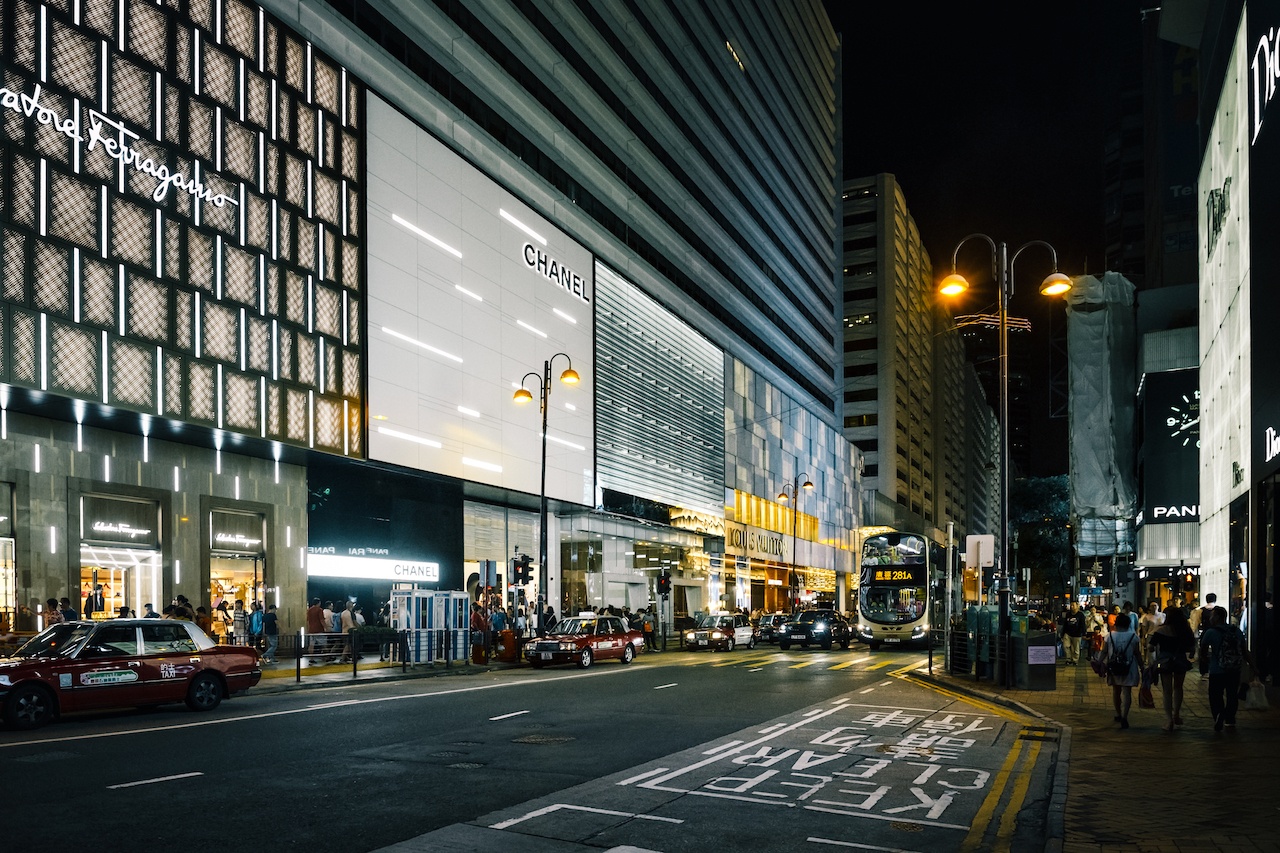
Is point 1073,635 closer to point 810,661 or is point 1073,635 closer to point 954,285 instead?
point 810,661

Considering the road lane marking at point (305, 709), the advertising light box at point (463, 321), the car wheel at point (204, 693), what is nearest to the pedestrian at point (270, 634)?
the advertising light box at point (463, 321)

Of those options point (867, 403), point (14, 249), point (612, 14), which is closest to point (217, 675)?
point (14, 249)

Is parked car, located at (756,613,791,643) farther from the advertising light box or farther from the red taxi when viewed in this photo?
the red taxi

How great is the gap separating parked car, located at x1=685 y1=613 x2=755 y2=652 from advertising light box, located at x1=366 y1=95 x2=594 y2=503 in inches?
321

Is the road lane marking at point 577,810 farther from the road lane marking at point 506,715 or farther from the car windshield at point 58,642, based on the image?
the car windshield at point 58,642

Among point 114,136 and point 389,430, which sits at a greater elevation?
point 114,136

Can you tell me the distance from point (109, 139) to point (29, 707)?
50.2ft

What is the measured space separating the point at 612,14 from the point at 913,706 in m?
44.0

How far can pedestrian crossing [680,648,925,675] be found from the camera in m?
30.6

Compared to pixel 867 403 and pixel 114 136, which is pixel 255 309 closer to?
pixel 114 136

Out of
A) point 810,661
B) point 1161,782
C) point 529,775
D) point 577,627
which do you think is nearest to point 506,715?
point 529,775

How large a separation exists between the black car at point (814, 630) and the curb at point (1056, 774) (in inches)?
878

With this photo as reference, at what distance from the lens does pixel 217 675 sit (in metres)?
18.1

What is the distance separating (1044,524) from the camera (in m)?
101
